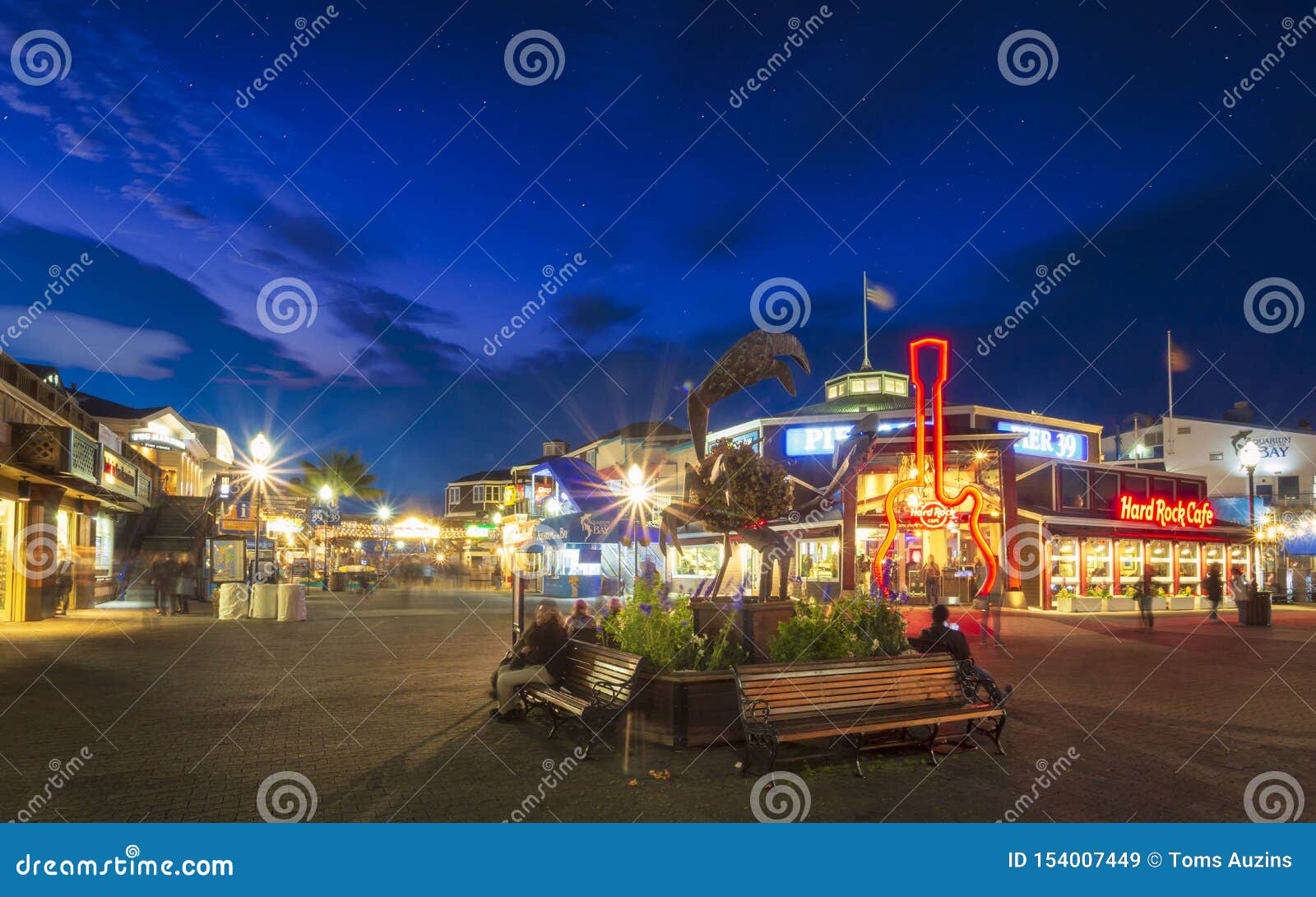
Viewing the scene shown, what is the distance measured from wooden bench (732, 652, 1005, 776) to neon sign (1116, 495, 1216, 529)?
1140 inches

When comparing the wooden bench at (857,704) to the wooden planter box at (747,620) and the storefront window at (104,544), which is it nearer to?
the wooden planter box at (747,620)

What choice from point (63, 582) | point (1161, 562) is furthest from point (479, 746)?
point (1161, 562)

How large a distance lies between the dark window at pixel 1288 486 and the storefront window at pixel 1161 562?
19302 millimetres

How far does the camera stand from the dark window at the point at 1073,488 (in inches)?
1335

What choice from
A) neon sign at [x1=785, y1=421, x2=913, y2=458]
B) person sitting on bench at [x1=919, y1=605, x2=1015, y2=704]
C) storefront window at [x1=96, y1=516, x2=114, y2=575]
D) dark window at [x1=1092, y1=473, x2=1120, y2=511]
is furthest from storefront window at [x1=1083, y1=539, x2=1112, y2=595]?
storefront window at [x1=96, y1=516, x2=114, y2=575]

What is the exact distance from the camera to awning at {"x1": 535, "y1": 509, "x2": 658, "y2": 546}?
30.5 metres

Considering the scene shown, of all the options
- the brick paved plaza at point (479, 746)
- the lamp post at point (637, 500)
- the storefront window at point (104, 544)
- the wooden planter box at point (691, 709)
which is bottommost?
the brick paved plaza at point (479, 746)

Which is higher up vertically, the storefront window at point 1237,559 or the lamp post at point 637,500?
the lamp post at point 637,500

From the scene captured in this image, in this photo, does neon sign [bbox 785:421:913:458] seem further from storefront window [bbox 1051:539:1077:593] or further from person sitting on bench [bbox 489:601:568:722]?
person sitting on bench [bbox 489:601:568:722]

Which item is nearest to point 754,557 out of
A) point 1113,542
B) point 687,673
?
point 1113,542

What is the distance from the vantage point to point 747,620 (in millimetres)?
9422

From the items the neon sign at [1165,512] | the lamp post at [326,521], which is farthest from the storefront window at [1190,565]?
the lamp post at [326,521]

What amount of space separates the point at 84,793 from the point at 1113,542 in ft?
115

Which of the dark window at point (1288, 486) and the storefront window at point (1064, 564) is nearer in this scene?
the storefront window at point (1064, 564)
